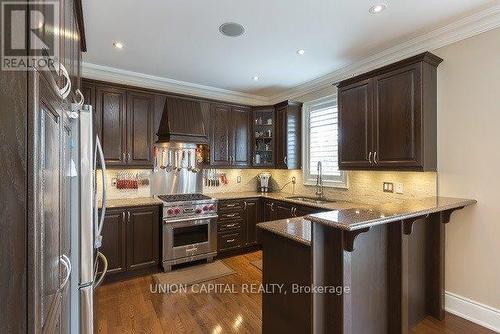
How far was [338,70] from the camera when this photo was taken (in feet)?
11.8

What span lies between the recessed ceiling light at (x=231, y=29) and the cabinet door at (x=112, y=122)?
1.73m

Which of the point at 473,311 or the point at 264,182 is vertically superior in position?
the point at 264,182

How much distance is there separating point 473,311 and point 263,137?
11.4 ft

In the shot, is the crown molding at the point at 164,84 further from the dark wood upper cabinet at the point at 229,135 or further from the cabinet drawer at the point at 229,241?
the cabinet drawer at the point at 229,241

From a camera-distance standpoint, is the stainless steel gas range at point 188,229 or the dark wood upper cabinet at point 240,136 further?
the dark wood upper cabinet at point 240,136

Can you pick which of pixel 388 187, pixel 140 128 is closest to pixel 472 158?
pixel 388 187

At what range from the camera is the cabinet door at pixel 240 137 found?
444 cm

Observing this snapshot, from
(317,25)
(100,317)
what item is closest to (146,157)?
(100,317)

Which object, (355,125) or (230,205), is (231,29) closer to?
(355,125)

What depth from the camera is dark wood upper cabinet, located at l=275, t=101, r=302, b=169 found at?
4.33m

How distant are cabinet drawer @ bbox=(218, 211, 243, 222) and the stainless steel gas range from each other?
0.14m

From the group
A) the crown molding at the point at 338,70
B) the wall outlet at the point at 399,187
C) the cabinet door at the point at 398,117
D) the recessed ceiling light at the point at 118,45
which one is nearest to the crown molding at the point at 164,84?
the crown molding at the point at 338,70

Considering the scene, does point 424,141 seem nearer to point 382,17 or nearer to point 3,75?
point 382,17

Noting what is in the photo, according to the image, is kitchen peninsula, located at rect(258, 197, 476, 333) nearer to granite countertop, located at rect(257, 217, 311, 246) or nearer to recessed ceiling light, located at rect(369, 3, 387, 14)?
granite countertop, located at rect(257, 217, 311, 246)
